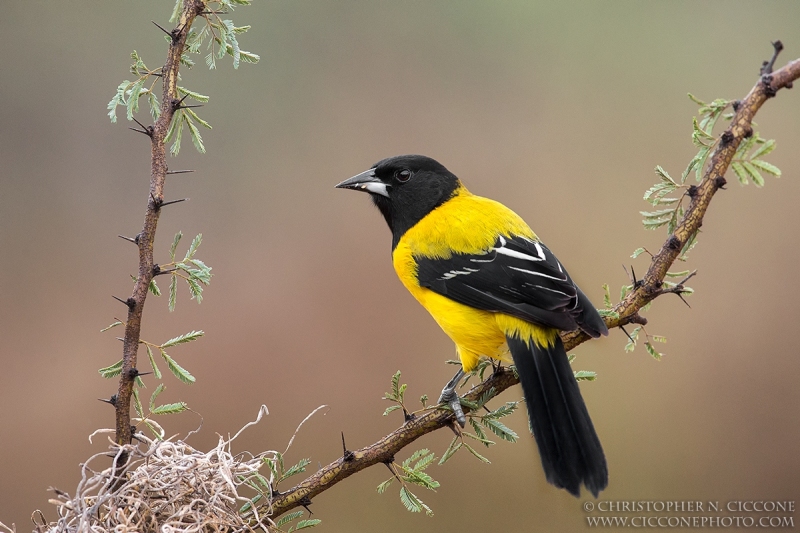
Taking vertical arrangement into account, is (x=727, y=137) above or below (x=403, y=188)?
below

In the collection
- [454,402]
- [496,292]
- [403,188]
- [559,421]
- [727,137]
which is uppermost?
[403,188]

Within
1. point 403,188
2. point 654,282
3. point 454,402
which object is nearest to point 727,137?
point 654,282

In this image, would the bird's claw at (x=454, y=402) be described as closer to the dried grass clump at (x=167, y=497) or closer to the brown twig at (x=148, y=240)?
the dried grass clump at (x=167, y=497)

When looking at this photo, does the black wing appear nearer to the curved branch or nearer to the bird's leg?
the curved branch

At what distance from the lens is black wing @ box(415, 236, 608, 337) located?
2.13 meters

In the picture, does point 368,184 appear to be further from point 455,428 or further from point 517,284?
point 455,428

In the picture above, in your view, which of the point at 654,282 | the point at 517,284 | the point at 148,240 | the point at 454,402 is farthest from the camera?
the point at 517,284

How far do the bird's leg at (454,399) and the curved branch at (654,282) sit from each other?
0.11 ft

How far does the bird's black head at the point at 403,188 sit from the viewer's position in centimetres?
287

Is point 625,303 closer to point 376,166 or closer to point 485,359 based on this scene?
point 485,359

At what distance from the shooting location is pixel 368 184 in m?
2.83

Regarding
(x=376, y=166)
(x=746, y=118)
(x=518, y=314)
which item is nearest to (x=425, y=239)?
(x=376, y=166)

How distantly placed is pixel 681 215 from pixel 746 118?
1.04 ft

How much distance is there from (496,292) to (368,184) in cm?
76
